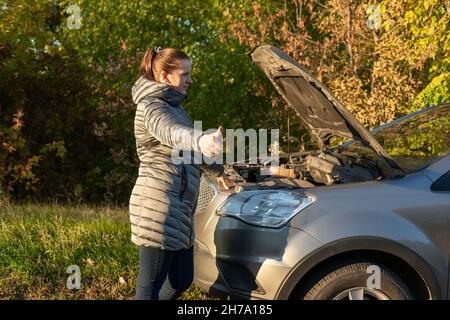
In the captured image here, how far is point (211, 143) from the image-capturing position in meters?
3.00

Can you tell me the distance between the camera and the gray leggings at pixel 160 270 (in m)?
3.53

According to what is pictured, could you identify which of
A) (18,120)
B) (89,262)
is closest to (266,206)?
(89,262)

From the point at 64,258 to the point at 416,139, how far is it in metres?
2.89

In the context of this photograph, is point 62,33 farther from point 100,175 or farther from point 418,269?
point 418,269

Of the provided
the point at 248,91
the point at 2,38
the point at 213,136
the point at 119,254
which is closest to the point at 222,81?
the point at 248,91

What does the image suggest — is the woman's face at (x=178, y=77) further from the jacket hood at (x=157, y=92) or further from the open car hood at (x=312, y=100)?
the open car hood at (x=312, y=100)

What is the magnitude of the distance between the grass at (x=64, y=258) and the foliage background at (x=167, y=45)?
11.0 ft

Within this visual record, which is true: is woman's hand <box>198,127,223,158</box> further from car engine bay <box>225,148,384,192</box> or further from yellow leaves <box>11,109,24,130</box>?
yellow leaves <box>11,109,24,130</box>

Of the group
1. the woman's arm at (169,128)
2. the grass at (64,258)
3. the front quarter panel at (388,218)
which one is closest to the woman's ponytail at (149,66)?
the woman's arm at (169,128)

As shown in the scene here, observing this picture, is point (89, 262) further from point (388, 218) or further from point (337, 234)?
point (388, 218)

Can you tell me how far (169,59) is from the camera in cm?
360

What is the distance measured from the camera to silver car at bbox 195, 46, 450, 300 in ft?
11.9

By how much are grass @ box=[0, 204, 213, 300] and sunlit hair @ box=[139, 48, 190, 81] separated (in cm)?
192

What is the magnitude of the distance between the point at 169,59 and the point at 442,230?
5.74 feet
